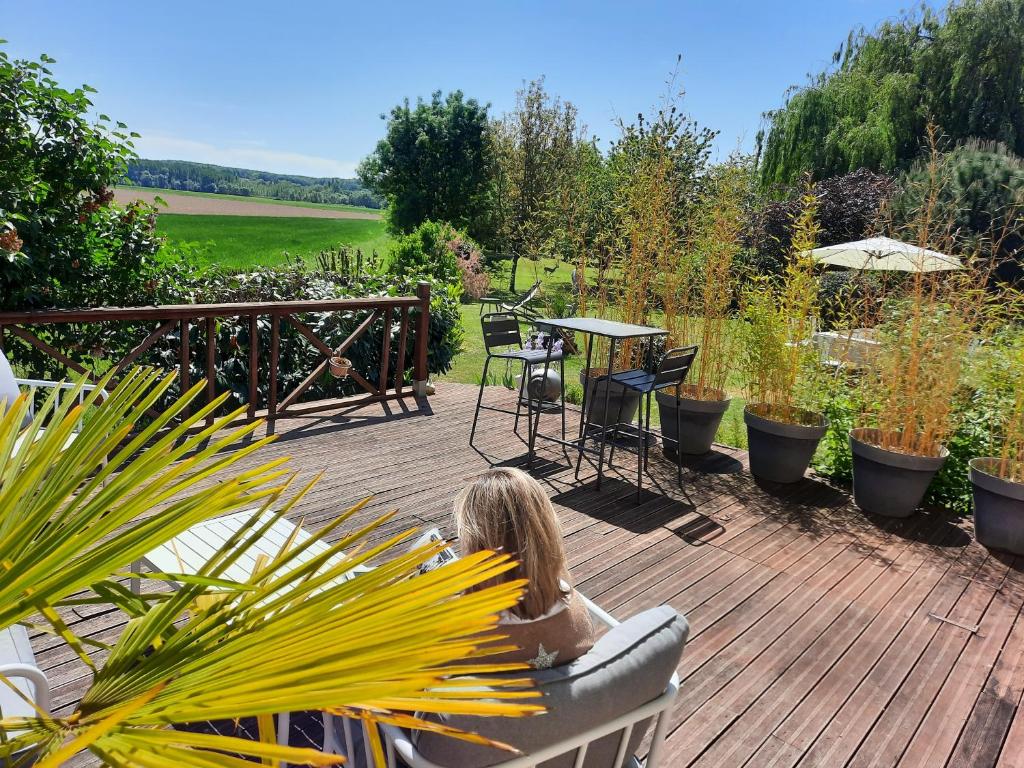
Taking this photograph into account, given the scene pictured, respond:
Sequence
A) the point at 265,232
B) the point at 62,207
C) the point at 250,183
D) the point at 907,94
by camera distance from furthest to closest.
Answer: the point at 250,183
the point at 265,232
the point at 907,94
the point at 62,207

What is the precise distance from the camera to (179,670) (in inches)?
22.1

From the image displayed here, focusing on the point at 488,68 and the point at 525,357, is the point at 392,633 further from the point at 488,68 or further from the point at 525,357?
the point at 488,68

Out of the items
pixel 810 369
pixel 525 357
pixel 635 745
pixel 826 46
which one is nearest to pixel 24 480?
pixel 635 745

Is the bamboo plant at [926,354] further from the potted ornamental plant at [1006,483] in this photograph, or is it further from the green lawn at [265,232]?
the green lawn at [265,232]

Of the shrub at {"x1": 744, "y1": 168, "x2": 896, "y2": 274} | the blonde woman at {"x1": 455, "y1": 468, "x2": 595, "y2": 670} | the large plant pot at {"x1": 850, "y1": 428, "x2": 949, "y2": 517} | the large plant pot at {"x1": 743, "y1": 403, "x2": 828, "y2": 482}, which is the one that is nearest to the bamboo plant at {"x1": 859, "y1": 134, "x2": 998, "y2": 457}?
the large plant pot at {"x1": 850, "y1": 428, "x2": 949, "y2": 517}

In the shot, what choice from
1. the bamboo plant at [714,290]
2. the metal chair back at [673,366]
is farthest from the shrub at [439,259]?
the metal chair back at [673,366]

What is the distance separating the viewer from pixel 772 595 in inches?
117

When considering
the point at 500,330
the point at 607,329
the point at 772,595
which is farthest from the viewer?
the point at 500,330

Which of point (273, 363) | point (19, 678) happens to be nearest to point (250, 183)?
point (273, 363)

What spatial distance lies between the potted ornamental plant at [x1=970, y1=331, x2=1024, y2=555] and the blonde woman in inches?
120

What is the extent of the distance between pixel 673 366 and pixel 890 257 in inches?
152

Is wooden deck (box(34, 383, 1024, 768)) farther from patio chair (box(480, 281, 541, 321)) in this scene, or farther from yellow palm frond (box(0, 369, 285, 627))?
patio chair (box(480, 281, 541, 321))

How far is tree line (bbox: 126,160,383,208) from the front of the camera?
175 feet

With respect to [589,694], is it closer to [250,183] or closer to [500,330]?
[500,330]
